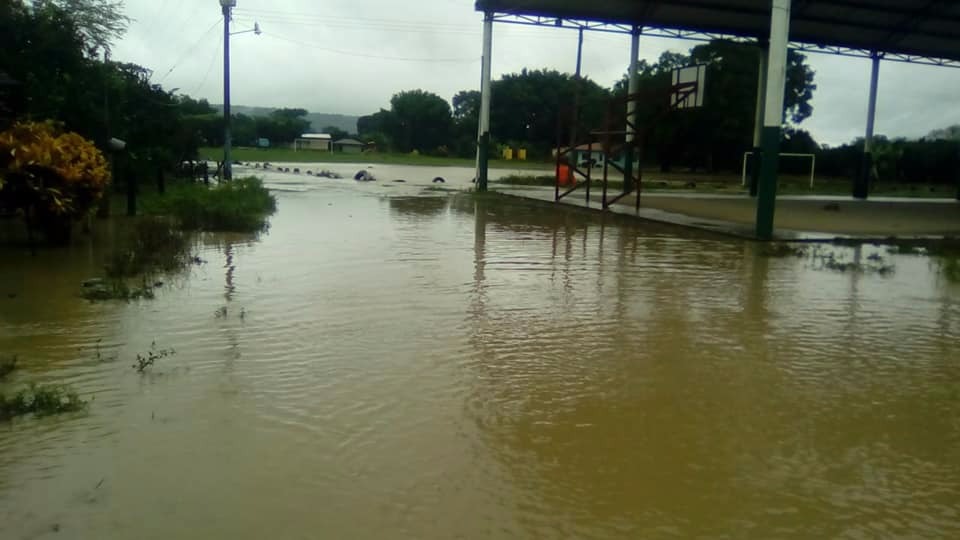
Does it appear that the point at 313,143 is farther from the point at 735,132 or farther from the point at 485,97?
the point at 485,97

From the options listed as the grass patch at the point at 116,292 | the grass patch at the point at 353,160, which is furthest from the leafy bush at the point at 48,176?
the grass patch at the point at 353,160

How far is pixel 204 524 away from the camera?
4.02m

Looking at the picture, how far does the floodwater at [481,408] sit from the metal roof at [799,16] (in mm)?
18756

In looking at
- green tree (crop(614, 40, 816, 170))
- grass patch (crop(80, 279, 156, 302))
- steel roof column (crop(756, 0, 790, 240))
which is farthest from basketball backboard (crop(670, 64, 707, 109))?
green tree (crop(614, 40, 816, 170))

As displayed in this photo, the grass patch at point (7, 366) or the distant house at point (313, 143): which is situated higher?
the distant house at point (313, 143)

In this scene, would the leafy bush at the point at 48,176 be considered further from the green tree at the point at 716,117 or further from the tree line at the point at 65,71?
the green tree at the point at 716,117

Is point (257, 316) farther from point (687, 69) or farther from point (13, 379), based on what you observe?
point (687, 69)

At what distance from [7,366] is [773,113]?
45.5ft

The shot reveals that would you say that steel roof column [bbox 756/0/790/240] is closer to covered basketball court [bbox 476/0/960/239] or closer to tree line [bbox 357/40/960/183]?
covered basketball court [bbox 476/0/960/239]

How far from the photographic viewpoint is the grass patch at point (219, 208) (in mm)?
15734

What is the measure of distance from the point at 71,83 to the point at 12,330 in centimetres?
956

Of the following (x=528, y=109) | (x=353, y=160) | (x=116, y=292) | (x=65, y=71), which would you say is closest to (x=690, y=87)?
(x=65, y=71)

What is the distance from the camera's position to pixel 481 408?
5.84m

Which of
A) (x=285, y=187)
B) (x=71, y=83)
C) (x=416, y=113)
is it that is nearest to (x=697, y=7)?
(x=285, y=187)
